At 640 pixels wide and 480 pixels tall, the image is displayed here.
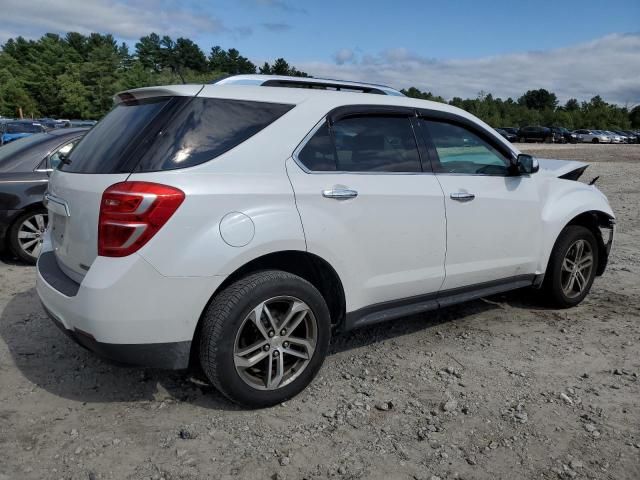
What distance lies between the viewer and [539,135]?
55.8m

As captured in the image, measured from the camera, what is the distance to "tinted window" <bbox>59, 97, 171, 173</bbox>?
9.74 ft

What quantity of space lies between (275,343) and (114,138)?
1469 millimetres

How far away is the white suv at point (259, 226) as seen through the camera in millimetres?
2738

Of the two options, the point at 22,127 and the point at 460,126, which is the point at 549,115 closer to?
the point at 22,127

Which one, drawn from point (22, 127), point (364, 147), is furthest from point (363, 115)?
point (22, 127)

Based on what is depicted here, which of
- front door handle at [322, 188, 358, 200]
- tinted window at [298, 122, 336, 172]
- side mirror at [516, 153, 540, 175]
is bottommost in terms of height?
front door handle at [322, 188, 358, 200]

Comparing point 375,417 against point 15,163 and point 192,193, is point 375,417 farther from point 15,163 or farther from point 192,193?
point 15,163

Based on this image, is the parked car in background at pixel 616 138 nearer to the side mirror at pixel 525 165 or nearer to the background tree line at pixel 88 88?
the background tree line at pixel 88 88

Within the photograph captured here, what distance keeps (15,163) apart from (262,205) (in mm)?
4576

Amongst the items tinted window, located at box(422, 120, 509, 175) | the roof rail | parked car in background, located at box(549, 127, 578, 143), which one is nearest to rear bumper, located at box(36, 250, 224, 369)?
the roof rail

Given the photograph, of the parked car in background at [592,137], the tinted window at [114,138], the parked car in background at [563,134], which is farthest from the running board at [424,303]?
the parked car in background at [592,137]

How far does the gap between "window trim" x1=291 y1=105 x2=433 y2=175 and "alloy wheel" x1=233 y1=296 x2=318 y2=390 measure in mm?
813

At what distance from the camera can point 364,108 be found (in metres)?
3.62

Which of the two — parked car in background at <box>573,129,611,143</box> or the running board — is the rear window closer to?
the running board
